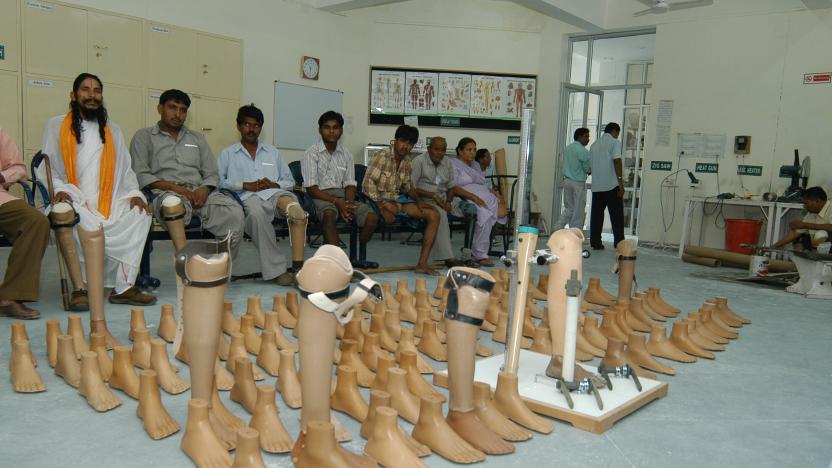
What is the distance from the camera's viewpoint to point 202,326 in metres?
1.57

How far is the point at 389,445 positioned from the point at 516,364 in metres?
0.67

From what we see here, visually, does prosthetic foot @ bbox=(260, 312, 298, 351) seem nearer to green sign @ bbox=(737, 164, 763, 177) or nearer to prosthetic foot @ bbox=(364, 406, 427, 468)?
prosthetic foot @ bbox=(364, 406, 427, 468)

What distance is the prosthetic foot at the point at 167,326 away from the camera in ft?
8.75

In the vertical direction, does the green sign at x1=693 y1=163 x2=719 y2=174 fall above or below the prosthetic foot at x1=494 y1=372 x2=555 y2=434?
above

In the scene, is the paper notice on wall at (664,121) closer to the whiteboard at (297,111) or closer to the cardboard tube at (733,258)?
the cardboard tube at (733,258)

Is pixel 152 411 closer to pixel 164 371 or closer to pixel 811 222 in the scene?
pixel 164 371

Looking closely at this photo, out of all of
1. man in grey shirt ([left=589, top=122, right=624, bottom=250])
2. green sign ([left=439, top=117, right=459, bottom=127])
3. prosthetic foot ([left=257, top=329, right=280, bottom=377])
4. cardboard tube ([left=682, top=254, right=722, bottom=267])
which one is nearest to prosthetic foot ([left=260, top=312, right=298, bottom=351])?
prosthetic foot ([left=257, top=329, right=280, bottom=377])

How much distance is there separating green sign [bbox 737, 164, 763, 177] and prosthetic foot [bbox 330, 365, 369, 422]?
21.6 feet

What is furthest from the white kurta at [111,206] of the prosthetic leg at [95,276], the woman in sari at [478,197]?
the woman in sari at [478,197]

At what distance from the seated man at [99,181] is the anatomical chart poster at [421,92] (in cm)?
498

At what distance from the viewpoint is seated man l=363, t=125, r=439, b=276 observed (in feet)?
15.4

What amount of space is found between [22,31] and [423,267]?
3477mm

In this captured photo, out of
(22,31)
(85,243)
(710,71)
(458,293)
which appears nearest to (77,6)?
(22,31)

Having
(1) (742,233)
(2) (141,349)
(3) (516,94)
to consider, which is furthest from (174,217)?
(3) (516,94)
